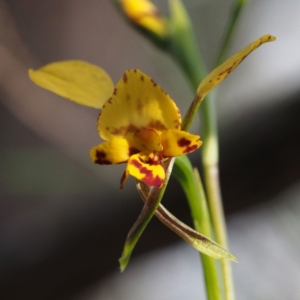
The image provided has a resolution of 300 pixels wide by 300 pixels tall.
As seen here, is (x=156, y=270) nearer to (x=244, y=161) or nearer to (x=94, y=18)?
(x=244, y=161)

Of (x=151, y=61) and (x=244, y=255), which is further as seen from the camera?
(x=151, y=61)

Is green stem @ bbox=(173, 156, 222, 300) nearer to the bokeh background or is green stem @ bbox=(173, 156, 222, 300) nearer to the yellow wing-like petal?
the yellow wing-like petal

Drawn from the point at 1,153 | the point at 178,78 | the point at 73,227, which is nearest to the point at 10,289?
the point at 73,227

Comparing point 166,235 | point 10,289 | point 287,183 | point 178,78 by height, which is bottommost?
point 10,289

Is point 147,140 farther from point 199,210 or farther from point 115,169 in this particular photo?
point 115,169

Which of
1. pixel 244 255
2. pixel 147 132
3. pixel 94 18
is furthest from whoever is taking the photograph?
pixel 94 18

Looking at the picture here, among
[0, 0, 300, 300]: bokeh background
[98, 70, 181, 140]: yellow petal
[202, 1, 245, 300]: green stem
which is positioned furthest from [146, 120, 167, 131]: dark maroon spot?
[0, 0, 300, 300]: bokeh background

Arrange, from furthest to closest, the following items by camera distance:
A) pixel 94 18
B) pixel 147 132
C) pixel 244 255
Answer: pixel 94 18, pixel 244 255, pixel 147 132
